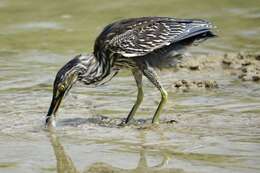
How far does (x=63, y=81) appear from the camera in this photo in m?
8.12

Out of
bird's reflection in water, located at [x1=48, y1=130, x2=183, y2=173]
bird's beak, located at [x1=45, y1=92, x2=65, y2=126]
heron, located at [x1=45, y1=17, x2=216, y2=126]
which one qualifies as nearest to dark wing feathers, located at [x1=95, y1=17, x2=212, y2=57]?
heron, located at [x1=45, y1=17, x2=216, y2=126]

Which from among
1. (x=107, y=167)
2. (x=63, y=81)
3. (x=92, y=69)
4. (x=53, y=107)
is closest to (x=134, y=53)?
(x=92, y=69)

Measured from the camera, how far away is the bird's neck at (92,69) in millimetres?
8367

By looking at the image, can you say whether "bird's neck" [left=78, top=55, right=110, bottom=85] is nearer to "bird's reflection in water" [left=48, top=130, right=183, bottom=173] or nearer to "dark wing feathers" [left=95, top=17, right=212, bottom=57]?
"dark wing feathers" [left=95, top=17, right=212, bottom=57]

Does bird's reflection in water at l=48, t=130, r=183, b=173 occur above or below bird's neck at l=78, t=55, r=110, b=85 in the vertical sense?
below

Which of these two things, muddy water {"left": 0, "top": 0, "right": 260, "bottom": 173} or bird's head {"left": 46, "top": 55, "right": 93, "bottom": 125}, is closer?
muddy water {"left": 0, "top": 0, "right": 260, "bottom": 173}

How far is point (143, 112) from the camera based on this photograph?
895 cm

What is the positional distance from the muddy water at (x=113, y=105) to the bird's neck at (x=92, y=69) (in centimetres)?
44

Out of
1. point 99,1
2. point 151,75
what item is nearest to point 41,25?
point 99,1

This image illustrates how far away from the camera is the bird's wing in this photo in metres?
8.31

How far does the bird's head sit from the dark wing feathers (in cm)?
38

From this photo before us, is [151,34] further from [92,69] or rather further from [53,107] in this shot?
[53,107]

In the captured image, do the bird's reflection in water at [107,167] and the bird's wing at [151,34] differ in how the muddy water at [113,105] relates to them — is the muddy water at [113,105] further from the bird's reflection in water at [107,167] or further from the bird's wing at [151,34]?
the bird's wing at [151,34]

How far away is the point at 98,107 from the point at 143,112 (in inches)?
20.5
